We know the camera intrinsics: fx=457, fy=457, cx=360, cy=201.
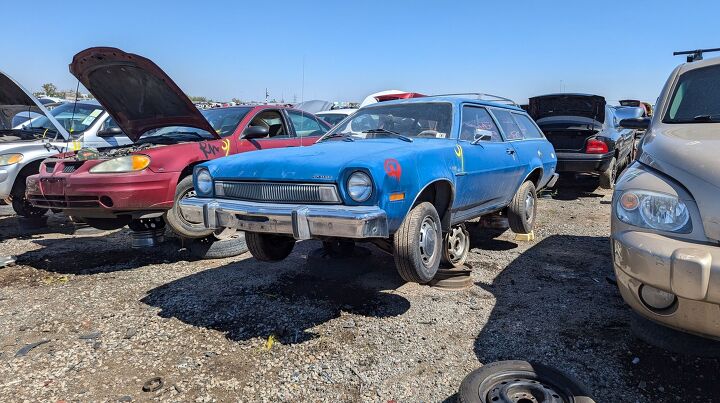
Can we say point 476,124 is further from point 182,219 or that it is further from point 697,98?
point 182,219

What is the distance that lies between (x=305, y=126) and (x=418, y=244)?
4003 mm

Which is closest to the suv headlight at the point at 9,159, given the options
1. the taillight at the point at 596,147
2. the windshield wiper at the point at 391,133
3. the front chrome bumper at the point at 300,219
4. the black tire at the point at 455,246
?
the front chrome bumper at the point at 300,219

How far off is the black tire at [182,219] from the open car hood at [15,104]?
104 inches

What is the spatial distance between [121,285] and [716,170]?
4.57 m

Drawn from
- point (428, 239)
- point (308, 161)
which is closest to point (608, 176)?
point (428, 239)

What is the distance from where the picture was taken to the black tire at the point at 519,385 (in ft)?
7.23

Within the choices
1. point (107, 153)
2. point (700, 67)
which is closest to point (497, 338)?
point (700, 67)

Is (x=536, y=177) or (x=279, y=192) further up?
(x=279, y=192)

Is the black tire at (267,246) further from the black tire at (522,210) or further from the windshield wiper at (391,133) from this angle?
the black tire at (522,210)

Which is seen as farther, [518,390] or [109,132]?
[109,132]

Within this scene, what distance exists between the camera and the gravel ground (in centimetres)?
258

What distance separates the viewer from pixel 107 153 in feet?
16.1

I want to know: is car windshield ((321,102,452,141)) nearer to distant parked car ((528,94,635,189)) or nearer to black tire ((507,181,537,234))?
black tire ((507,181,537,234))

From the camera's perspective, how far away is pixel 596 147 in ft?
26.2
